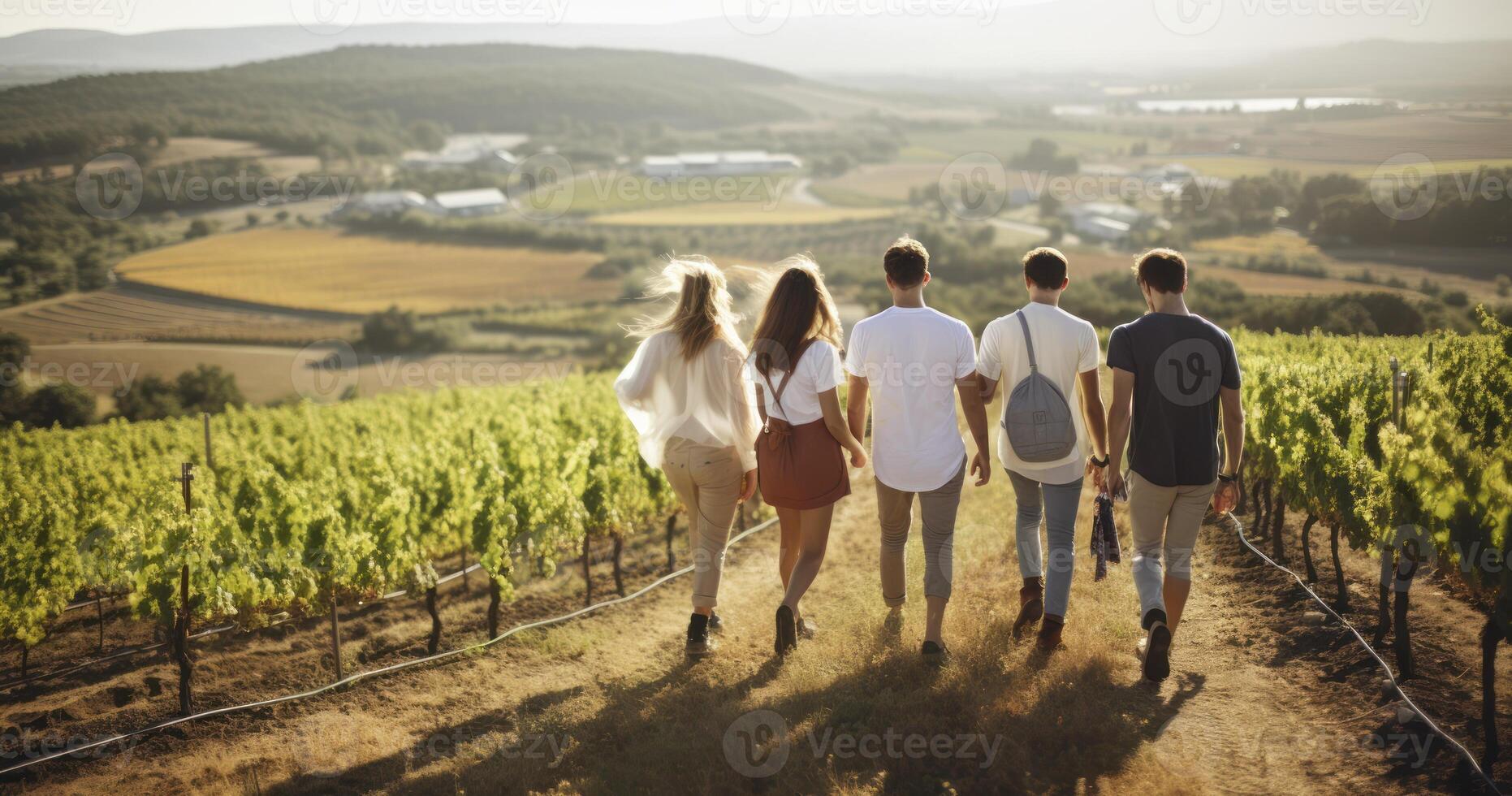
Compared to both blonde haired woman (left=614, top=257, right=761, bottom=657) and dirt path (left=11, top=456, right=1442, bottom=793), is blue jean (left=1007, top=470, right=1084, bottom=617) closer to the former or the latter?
dirt path (left=11, top=456, right=1442, bottom=793)

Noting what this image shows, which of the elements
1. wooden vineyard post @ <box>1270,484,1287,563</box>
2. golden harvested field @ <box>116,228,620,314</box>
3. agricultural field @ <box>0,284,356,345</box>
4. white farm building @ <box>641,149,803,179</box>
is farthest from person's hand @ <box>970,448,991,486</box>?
white farm building @ <box>641,149,803,179</box>

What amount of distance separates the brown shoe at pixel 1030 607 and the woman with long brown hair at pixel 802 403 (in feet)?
3.75

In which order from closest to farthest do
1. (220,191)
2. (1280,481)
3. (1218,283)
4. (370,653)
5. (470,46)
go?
1. (1280,481)
2. (370,653)
3. (1218,283)
4. (220,191)
5. (470,46)

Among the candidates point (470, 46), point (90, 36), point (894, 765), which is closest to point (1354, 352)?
point (894, 765)

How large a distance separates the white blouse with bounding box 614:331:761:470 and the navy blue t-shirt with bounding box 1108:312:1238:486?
6.25ft

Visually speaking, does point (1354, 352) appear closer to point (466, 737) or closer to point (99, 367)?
point (466, 737)

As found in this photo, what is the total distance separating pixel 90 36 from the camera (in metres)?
79.1

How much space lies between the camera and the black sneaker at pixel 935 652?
15.6 ft

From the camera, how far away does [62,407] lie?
4022cm

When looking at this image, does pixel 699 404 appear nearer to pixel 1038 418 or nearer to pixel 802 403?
pixel 802 403

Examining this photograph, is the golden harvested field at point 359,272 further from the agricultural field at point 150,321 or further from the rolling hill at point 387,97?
the rolling hill at point 387,97

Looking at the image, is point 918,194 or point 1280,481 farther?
point 918,194

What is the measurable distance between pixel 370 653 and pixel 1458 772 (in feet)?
22.2

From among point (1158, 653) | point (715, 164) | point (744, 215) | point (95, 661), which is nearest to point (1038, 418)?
point (1158, 653)
